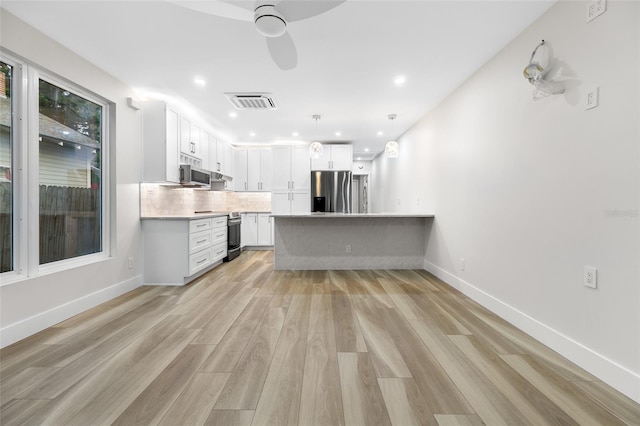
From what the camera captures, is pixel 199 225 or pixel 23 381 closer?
pixel 23 381

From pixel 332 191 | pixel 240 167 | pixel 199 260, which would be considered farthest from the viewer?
pixel 240 167

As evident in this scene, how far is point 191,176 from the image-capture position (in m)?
4.04

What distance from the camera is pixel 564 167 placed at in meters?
1.88

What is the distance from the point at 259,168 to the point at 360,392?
5741 millimetres

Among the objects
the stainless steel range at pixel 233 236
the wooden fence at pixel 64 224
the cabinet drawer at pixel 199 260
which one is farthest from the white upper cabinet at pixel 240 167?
the wooden fence at pixel 64 224

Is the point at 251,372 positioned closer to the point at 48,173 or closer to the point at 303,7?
the point at 303,7

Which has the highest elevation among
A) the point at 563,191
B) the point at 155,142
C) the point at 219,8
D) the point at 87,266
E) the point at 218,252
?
the point at 219,8

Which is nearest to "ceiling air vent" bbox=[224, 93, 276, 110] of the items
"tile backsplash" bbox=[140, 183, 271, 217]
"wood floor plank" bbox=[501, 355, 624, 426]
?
"tile backsplash" bbox=[140, 183, 271, 217]

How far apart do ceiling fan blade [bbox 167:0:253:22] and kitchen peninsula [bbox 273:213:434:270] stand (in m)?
2.91

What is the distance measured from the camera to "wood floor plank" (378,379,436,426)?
128 cm

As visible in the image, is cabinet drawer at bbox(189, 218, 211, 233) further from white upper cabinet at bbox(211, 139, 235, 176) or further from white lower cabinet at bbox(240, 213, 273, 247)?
white lower cabinet at bbox(240, 213, 273, 247)

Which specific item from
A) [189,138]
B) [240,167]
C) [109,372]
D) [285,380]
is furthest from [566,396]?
[240,167]

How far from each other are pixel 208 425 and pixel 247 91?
11.1ft

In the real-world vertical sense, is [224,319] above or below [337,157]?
below
